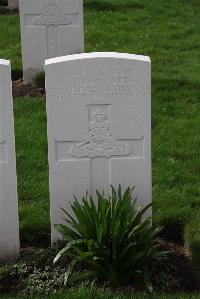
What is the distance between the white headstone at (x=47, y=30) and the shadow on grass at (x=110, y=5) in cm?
378

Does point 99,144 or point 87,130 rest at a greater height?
point 87,130

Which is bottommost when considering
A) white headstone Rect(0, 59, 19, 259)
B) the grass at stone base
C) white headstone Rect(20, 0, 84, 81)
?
the grass at stone base

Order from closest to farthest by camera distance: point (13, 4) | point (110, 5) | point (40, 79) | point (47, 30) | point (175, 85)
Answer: point (175, 85) < point (47, 30) < point (40, 79) < point (13, 4) < point (110, 5)

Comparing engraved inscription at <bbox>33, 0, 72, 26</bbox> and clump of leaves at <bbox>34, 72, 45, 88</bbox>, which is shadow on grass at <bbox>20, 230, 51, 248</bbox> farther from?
engraved inscription at <bbox>33, 0, 72, 26</bbox>

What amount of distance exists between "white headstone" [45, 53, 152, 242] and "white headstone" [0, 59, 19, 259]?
0.27 meters

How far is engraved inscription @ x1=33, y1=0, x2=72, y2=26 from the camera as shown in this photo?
29.9 ft

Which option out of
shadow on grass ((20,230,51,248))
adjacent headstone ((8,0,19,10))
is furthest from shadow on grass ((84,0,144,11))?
shadow on grass ((20,230,51,248))

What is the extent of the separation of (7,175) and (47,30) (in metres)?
4.45

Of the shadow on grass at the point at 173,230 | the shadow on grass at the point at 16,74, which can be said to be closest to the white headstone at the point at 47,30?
the shadow on grass at the point at 16,74

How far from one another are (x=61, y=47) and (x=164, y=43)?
229cm

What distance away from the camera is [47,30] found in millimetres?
9297

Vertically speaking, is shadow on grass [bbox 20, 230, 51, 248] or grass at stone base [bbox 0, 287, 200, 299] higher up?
shadow on grass [bbox 20, 230, 51, 248]

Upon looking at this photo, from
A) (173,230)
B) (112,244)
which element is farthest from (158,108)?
(112,244)

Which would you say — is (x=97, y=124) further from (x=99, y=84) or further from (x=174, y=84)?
(x=174, y=84)
